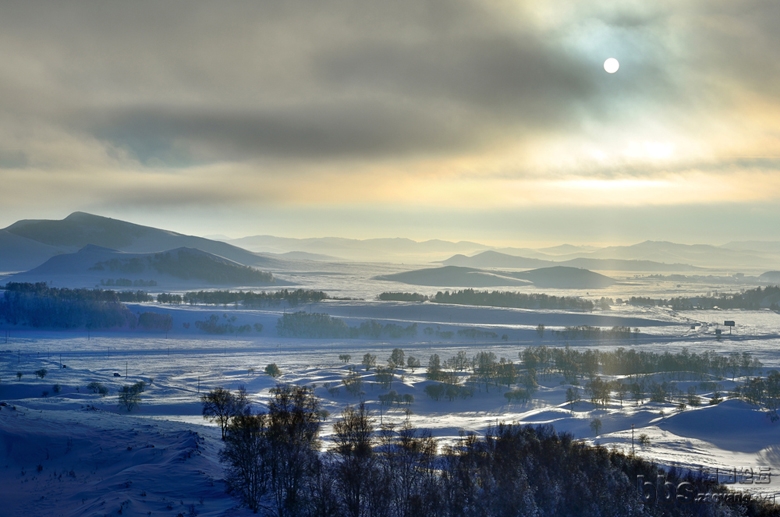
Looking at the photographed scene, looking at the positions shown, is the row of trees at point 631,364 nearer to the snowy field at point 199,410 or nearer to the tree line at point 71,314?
the snowy field at point 199,410

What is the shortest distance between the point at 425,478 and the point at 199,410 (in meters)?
34.9

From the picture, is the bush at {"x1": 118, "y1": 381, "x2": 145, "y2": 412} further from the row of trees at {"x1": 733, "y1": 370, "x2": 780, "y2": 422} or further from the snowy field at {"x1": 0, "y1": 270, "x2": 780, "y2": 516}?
the row of trees at {"x1": 733, "y1": 370, "x2": 780, "y2": 422}

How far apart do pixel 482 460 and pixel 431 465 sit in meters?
2.28

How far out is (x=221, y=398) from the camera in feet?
119

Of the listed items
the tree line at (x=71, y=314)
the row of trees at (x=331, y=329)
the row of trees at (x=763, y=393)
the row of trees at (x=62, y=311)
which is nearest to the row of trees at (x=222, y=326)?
the row of trees at (x=331, y=329)

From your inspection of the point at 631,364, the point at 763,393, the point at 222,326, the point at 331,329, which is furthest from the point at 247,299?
the point at 763,393

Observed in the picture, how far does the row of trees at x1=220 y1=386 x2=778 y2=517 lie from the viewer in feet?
81.5

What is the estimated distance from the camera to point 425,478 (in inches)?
1029

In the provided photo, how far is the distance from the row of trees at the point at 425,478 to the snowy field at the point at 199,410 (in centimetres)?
256

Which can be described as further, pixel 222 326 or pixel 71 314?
pixel 71 314

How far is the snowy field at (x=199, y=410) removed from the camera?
1233 inches

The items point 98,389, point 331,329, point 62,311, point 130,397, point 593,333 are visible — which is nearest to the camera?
point 130,397

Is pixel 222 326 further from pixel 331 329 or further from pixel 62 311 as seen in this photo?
pixel 62 311

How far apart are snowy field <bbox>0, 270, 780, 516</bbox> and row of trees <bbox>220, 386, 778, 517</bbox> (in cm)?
256
